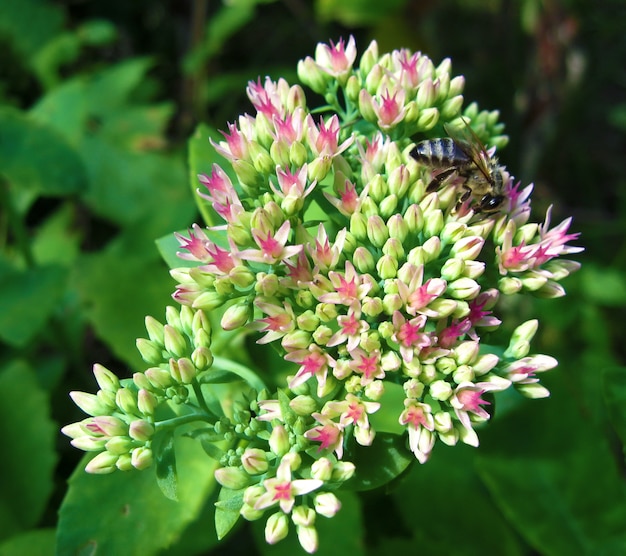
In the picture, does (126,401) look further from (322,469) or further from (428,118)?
(428,118)

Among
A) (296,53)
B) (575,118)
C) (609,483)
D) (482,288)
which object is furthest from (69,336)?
(575,118)

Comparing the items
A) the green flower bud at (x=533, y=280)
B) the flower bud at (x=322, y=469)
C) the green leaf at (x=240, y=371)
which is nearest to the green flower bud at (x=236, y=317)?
the green leaf at (x=240, y=371)

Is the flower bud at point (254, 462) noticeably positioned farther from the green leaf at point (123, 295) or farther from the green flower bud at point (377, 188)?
the green leaf at point (123, 295)

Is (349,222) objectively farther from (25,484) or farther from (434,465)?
(25,484)

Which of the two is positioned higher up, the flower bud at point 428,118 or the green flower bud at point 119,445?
the flower bud at point 428,118

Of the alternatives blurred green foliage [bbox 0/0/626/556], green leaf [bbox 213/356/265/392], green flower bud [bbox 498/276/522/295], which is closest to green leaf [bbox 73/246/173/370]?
blurred green foliage [bbox 0/0/626/556]

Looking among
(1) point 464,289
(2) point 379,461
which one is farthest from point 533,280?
(2) point 379,461

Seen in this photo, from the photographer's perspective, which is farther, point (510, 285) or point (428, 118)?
point (428, 118)
